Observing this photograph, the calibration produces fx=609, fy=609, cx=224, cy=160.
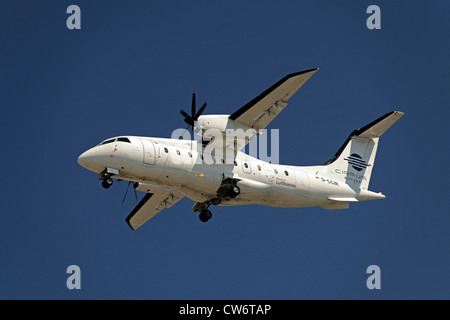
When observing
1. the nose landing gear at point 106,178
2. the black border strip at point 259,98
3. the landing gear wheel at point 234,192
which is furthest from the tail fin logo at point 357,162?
the nose landing gear at point 106,178

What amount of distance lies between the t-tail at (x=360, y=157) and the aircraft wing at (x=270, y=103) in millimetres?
3763

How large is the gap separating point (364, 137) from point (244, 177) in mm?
5641

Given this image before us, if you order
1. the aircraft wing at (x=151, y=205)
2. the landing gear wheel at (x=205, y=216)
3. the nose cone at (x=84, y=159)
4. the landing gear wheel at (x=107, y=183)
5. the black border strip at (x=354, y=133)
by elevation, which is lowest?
the landing gear wheel at (x=205, y=216)

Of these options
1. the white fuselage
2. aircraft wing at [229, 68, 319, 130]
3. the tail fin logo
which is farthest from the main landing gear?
the tail fin logo

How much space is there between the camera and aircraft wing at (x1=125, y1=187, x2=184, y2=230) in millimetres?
20975

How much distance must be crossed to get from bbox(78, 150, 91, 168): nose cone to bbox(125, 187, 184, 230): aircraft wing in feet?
13.8

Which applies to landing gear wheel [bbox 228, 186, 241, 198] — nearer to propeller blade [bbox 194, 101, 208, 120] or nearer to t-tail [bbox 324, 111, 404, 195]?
propeller blade [bbox 194, 101, 208, 120]

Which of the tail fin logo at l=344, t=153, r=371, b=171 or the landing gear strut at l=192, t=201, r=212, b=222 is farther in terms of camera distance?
the tail fin logo at l=344, t=153, r=371, b=171

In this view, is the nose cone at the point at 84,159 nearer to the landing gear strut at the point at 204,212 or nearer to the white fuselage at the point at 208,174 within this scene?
the white fuselage at the point at 208,174

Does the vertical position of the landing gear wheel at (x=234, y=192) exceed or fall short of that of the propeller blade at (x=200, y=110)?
it falls short

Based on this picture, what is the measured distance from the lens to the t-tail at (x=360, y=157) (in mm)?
20688

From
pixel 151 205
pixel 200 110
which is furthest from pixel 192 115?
pixel 151 205
